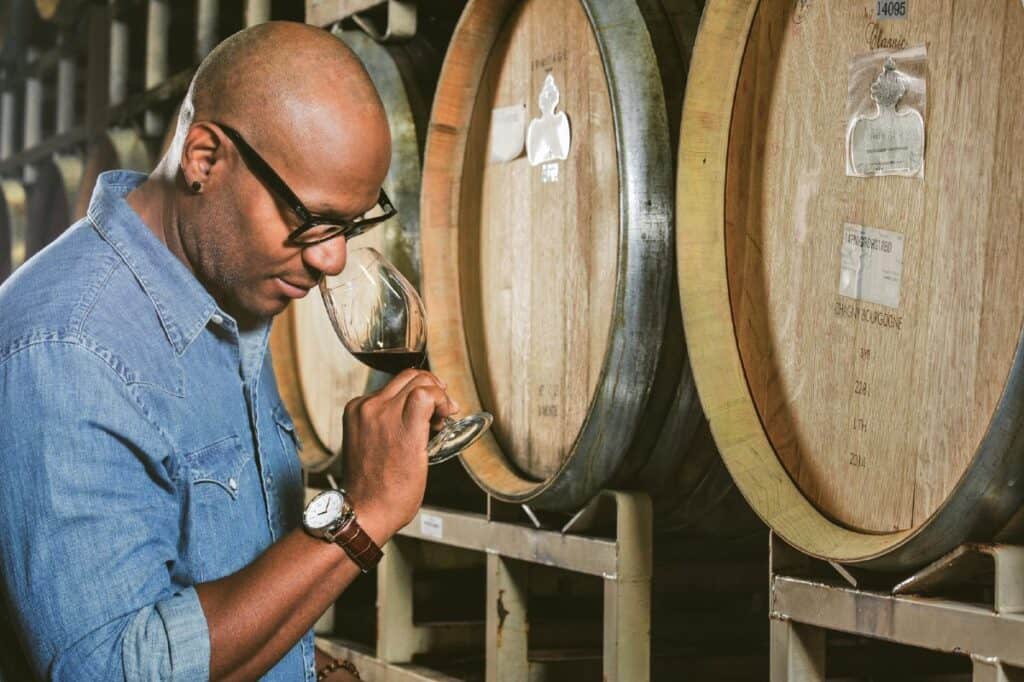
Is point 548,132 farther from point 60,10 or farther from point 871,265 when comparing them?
point 60,10

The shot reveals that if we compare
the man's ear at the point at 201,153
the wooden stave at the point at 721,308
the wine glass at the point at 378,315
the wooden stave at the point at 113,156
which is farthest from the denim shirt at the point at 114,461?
the wooden stave at the point at 113,156

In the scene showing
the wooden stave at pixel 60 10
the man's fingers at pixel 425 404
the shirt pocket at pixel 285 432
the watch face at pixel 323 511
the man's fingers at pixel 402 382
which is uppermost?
the wooden stave at pixel 60 10

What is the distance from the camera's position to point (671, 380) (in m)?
2.42

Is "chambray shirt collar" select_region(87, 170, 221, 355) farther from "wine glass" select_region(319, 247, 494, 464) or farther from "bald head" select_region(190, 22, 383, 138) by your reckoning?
"wine glass" select_region(319, 247, 494, 464)

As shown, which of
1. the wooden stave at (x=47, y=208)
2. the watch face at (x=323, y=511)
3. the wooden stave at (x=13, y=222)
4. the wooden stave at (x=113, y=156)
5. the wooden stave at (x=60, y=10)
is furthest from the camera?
the wooden stave at (x=13, y=222)

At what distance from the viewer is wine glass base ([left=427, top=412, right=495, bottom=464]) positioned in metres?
2.17

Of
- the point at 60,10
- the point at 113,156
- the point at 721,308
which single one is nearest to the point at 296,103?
the point at 721,308

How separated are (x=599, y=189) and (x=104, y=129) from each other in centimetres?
392

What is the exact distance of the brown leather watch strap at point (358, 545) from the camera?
6.19ft

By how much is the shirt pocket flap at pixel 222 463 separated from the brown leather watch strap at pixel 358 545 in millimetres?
224

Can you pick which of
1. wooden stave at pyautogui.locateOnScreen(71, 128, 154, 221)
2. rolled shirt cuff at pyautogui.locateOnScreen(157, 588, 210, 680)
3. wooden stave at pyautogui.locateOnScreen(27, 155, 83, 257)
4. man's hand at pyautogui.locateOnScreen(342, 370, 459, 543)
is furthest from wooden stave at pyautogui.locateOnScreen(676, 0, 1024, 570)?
wooden stave at pyautogui.locateOnScreen(27, 155, 83, 257)

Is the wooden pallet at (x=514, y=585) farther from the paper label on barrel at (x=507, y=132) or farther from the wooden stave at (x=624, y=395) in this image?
the paper label on barrel at (x=507, y=132)

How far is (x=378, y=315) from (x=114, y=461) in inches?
24.8

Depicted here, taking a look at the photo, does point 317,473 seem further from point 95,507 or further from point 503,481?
point 95,507
